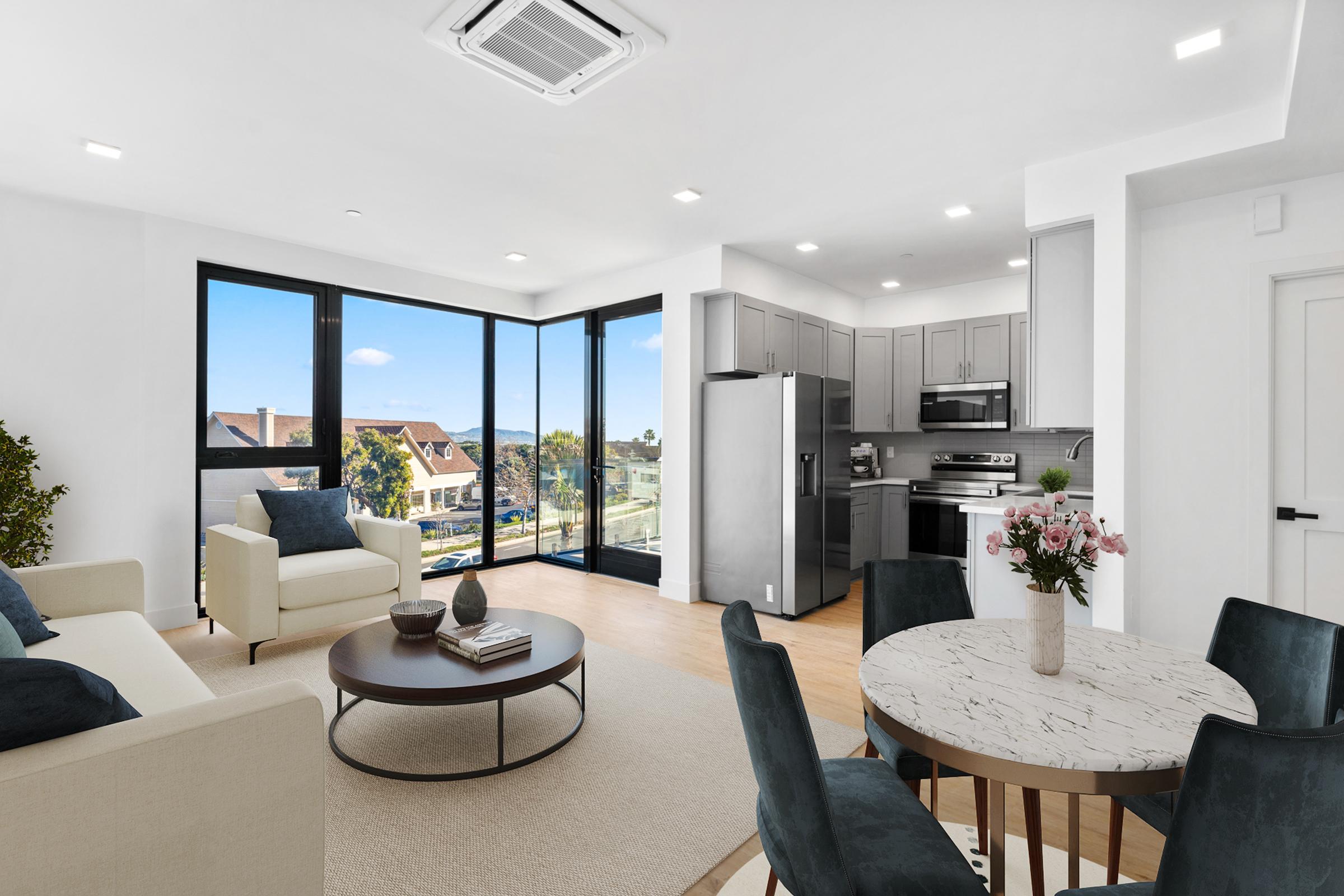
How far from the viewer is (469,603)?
2781 millimetres

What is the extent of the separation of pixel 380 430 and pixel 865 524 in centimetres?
421

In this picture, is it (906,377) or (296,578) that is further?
(906,377)

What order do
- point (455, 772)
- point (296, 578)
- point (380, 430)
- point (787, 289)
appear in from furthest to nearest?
point (787, 289) → point (380, 430) → point (296, 578) → point (455, 772)

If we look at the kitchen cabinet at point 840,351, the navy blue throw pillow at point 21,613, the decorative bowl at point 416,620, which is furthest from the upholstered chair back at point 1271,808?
the kitchen cabinet at point 840,351

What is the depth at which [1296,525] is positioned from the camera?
9.98 feet

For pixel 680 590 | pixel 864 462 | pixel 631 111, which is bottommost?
pixel 680 590

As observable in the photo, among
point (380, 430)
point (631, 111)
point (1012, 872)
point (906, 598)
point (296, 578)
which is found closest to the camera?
point (1012, 872)

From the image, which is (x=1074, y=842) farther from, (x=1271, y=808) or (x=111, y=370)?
(x=111, y=370)

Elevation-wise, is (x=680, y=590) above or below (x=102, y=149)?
below

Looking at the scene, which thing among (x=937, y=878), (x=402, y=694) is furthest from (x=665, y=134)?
(x=937, y=878)

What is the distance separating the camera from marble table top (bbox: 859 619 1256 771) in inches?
46.4

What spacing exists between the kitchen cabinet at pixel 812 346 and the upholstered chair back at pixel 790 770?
4319mm

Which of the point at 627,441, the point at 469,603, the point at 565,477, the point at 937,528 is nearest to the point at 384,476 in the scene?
the point at 565,477

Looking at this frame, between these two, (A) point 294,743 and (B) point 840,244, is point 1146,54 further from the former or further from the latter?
(A) point 294,743
